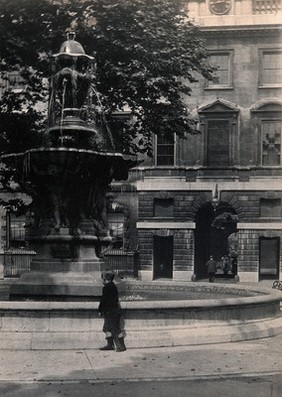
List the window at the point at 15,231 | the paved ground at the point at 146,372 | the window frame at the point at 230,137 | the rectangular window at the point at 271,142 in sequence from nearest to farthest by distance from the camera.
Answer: the paved ground at the point at 146,372
the rectangular window at the point at 271,142
the window frame at the point at 230,137
the window at the point at 15,231

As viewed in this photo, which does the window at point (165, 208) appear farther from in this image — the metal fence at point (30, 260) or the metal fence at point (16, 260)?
the metal fence at point (16, 260)

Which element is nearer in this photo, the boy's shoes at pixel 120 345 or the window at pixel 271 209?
the boy's shoes at pixel 120 345

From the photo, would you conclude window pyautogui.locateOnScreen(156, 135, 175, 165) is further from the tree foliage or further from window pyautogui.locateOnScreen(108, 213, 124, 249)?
the tree foliage

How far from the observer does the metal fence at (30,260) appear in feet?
127

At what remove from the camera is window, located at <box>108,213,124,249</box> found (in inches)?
1576

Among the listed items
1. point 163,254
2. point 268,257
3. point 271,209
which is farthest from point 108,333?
point 271,209

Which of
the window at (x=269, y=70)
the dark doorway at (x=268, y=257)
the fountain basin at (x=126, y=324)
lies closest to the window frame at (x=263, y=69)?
the window at (x=269, y=70)

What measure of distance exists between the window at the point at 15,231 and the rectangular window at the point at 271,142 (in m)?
13.9

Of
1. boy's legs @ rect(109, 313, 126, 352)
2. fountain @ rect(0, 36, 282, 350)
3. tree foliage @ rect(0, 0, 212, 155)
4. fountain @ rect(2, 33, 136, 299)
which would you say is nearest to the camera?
boy's legs @ rect(109, 313, 126, 352)

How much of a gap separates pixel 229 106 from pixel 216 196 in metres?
5.05

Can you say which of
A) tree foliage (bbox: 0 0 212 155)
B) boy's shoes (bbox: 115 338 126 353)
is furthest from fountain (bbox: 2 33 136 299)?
tree foliage (bbox: 0 0 212 155)

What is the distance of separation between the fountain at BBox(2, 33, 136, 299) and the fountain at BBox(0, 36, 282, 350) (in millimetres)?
22

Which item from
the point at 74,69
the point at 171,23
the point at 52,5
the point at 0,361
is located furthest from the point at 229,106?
the point at 0,361

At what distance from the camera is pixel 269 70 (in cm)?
3981
